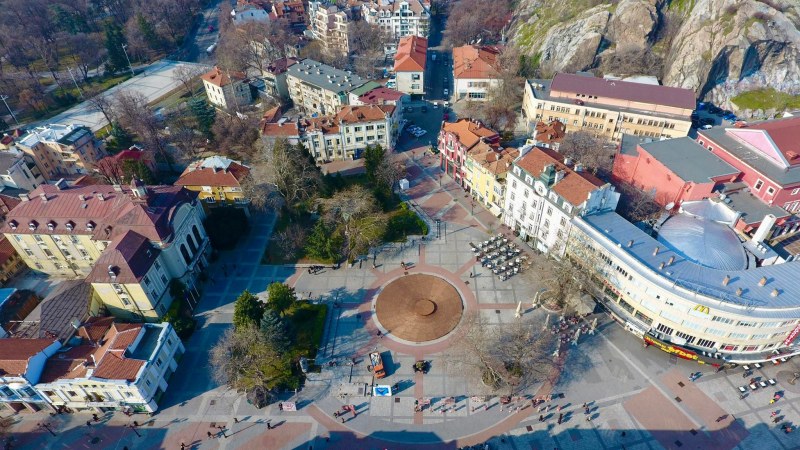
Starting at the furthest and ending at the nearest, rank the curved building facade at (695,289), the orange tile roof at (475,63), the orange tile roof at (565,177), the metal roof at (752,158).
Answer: the orange tile roof at (475,63) → the metal roof at (752,158) → the orange tile roof at (565,177) → the curved building facade at (695,289)

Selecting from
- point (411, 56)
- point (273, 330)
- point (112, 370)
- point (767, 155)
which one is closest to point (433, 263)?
point (273, 330)

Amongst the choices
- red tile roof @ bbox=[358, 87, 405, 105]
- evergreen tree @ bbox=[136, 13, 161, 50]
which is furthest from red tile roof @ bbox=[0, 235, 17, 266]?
evergreen tree @ bbox=[136, 13, 161, 50]

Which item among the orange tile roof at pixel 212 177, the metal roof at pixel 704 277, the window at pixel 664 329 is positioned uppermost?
the metal roof at pixel 704 277

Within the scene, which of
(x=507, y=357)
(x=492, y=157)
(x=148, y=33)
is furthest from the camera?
(x=148, y=33)

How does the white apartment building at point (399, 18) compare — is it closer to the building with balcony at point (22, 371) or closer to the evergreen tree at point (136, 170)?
the evergreen tree at point (136, 170)

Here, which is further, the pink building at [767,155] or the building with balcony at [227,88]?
the building with balcony at [227,88]

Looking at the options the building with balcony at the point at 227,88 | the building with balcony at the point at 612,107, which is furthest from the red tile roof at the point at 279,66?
the building with balcony at the point at 612,107

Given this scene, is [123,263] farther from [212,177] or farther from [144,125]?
[144,125]

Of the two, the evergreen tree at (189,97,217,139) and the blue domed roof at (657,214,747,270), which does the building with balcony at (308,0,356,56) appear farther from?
the blue domed roof at (657,214,747,270)
